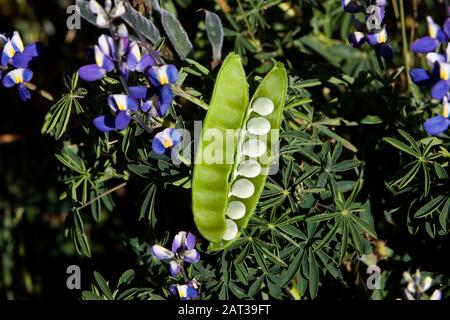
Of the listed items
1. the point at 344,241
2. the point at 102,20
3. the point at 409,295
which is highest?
the point at 102,20

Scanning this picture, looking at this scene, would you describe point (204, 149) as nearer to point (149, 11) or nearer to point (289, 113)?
point (289, 113)

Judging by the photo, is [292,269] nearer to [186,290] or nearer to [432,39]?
[186,290]

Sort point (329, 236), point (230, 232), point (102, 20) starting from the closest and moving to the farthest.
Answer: point (102, 20), point (230, 232), point (329, 236)

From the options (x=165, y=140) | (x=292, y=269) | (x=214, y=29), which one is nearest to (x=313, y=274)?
(x=292, y=269)

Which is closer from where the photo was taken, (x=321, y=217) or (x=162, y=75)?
(x=162, y=75)

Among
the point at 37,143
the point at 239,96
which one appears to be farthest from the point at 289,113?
the point at 37,143

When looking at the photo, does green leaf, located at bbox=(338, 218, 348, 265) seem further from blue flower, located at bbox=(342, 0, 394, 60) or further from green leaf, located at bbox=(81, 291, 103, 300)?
green leaf, located at bbox=(81, 291, 103, 300)

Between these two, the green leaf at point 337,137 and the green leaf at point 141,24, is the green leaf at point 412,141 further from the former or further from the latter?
the green leaf at point 141,24
